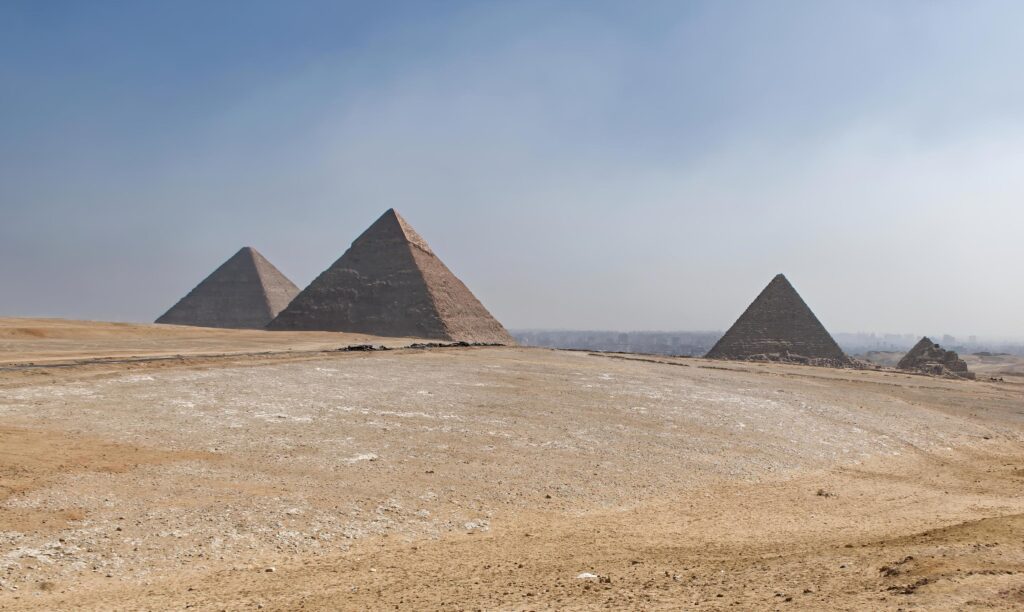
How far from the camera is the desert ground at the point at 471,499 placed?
5254 mm

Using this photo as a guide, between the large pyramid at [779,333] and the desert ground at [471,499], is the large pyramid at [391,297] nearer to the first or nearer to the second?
the large pyramid at [779,333]

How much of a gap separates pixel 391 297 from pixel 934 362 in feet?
143

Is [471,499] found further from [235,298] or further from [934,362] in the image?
[235,298]

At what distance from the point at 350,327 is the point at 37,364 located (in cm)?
4167

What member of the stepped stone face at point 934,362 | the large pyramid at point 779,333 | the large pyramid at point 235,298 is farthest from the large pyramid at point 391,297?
the stepped stone face at point 934,362

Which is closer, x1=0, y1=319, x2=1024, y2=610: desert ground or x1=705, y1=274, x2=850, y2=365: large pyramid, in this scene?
x1=0, y1=319, x2=1024, y2=610: desert ground

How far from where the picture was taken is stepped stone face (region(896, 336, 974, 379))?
4441cm

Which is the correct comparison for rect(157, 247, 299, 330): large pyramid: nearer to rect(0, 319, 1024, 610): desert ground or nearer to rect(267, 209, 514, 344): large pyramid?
rect(267, 209, 514, 344): large pyramid

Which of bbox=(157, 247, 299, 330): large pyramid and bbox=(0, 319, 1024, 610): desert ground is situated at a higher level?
bbox=(157, 247, 299, 330): large pyramid

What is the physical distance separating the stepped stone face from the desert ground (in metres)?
31.1

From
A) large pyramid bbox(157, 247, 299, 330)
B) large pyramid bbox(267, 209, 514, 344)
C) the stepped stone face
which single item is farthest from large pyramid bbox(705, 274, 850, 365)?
large pyramid bbox(157, 247, 299, 330)

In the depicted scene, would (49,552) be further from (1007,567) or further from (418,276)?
(418,276)

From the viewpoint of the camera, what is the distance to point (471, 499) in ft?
27.7

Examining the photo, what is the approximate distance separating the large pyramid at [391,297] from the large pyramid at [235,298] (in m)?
15.7
